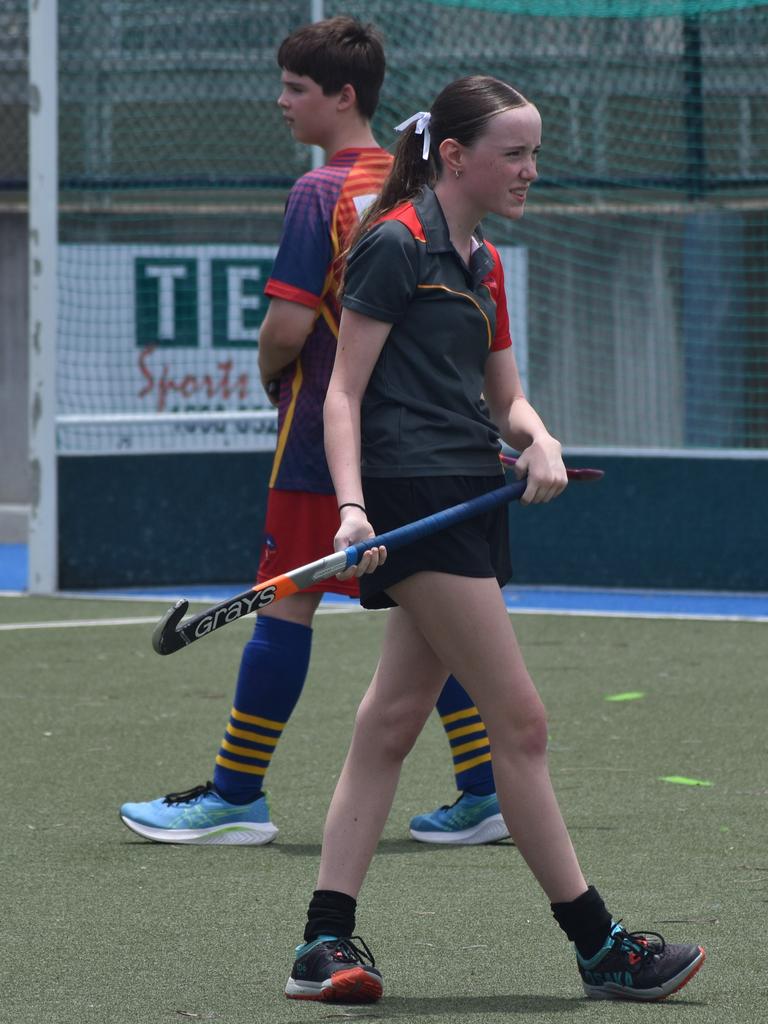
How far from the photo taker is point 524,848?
375cm

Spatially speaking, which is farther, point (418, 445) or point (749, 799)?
point (749, 799)

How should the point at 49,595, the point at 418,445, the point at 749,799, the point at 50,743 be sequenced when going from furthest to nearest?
the point at 49,595, the point at 50,743, the point at 749,799, the point at 418,445

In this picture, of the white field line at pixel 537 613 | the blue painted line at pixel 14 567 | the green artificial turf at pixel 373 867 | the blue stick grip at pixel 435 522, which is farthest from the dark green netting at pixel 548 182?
the blue stick grip at pixel 435 522

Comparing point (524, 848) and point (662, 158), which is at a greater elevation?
point (662, 158)

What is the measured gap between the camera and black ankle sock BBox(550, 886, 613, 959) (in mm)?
3725

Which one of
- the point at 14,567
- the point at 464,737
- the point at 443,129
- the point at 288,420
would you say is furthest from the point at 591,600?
the point at 443,129

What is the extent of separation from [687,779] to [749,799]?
310 mm

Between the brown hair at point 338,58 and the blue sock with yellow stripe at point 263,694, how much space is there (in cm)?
136

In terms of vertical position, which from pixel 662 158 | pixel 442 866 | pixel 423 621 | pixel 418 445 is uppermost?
pixel 662 158

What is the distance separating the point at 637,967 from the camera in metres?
3.73

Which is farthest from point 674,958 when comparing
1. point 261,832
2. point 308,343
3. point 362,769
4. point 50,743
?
point 50,743

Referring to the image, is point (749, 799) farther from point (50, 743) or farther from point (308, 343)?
point (50, 743)

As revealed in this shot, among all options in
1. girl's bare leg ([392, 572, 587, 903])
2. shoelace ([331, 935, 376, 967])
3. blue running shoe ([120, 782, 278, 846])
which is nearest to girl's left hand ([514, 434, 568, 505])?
girl's bare leg ([392, 572, 587, 903])

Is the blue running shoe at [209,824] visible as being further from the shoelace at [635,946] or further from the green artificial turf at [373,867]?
the shoelace at [635,946]
